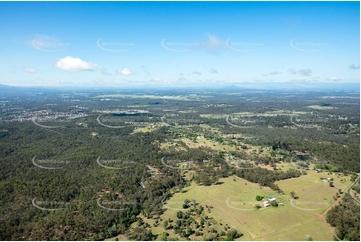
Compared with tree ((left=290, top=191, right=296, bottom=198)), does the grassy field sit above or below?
below

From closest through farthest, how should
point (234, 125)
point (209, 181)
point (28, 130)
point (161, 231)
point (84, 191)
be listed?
point (161, 231) → point (84, 191) → point (209, 181) → point (28, 130) → point (234, 125)

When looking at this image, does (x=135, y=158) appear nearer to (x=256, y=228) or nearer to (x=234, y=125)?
(x=256, y=228)

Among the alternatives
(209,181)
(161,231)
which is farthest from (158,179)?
(161,231)

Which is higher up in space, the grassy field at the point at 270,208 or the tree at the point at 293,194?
the tree at the point at 293,194

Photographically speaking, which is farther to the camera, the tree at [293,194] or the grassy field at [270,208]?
the tree at [293,194]

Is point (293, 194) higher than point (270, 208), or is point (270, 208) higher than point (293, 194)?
point (293, 194)

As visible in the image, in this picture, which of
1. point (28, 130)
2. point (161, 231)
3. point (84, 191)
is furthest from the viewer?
point (28, 130)

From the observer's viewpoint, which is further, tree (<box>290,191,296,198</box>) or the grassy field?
tree (<box>290,191,296,198</box>)

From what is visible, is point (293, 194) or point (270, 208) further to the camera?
point (293, 194)
